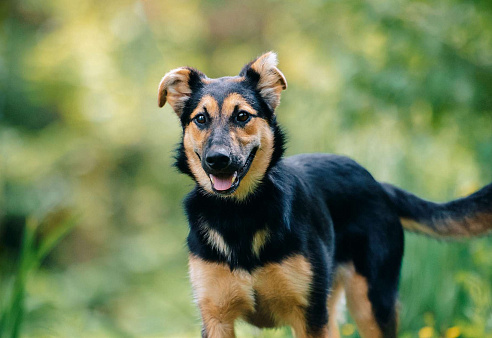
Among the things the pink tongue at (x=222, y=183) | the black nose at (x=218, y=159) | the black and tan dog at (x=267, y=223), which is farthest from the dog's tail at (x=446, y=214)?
the black nose at (x=218, y=159)

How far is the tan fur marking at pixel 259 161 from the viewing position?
368 cm

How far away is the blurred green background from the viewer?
5.57m

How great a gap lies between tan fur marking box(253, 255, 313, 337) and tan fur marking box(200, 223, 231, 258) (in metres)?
0.22

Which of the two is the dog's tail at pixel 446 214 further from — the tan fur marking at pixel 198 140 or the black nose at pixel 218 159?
the black nose at pixel 218 159

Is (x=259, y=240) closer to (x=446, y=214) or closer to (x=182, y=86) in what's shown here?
(x=182, y=86)

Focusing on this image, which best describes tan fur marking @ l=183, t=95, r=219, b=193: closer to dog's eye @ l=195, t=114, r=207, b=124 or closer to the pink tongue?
dog's eye @ l=195, t=114, r=207, b=124

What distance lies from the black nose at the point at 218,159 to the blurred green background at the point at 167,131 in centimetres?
51

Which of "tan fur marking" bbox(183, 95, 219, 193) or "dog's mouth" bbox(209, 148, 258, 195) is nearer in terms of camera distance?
"dog's mouth" bbox(209, 148, 258, 195)

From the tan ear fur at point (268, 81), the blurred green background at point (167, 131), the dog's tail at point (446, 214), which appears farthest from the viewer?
the blurred green background at point (167, 131)

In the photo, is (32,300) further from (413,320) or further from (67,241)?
(413,320)

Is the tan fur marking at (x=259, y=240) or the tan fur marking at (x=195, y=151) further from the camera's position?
the tan fur marking at (x=195, y=151)

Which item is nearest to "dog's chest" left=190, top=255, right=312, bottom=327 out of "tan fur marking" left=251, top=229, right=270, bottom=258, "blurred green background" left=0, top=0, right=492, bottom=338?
"tan fur marking" left=251, top=229, right=270, bottom=258

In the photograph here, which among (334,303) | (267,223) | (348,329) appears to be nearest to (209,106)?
(267,223)

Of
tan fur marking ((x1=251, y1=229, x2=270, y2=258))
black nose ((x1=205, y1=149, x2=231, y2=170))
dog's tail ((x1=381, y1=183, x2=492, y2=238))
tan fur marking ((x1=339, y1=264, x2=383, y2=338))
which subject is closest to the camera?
black nose ((x1=205, y1=149, x2=231, y2=170))
